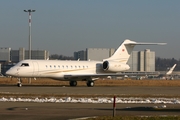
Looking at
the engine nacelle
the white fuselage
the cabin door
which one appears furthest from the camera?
the engine nacelle

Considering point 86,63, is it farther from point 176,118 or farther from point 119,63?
point 176,118

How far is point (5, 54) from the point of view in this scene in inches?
7407

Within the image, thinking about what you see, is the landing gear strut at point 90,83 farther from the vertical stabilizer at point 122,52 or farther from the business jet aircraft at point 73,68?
the vertical stabilizer at point 122,52

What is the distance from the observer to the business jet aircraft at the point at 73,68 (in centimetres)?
4906

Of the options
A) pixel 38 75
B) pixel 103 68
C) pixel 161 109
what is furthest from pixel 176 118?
pixel 103 68

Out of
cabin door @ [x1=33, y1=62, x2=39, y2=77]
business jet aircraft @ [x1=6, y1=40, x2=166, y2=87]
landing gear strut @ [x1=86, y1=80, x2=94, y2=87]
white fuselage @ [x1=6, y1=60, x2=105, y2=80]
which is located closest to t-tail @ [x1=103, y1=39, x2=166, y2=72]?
business jet aircraft @ [x1=6, y1=40, x2=166, y2=87]

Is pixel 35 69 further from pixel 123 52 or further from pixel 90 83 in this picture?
pixel 123 52

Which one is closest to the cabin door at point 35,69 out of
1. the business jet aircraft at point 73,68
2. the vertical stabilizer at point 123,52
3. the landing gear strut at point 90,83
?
the business jet aircraft at point 73,68

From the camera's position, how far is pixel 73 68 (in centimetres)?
5325

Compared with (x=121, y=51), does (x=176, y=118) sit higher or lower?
lower

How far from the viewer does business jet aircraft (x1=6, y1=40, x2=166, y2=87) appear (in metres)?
49.1

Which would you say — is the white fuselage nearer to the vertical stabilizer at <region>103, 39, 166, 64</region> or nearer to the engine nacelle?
the engine nacelle

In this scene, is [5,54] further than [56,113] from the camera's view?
Yes

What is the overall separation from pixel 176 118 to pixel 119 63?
124 ft
